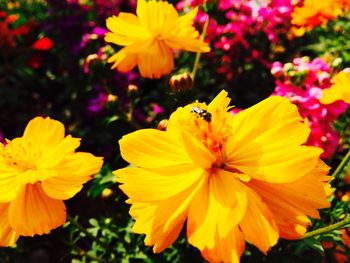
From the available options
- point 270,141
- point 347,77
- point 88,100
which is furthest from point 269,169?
point 88,100

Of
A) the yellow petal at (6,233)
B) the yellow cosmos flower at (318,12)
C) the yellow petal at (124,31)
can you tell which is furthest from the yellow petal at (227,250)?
the yellow cosmos flower at (318,12)

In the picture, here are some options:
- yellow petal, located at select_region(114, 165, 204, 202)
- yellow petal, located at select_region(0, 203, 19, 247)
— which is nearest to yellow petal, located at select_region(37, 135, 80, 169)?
yellow petal, located at select_region(0, 203, 19, 247)

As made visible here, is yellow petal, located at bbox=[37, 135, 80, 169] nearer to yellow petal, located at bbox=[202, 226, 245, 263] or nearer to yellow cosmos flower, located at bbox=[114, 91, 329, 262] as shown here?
yellow cosmos flower, located at bbox=[114, 91, 329, 262]

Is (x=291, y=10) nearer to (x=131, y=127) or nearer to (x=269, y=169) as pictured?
(x=131, y=127)

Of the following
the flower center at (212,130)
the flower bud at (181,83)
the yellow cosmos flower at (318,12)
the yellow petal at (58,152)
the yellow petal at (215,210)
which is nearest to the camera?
the yellow petal at (215,210)

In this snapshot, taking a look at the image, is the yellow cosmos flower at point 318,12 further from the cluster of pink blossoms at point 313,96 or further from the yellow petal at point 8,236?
the yellow petal at point 8,236

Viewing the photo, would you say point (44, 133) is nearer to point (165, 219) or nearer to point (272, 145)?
point (165, 219)

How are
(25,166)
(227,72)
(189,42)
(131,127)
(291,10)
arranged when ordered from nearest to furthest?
(25,166) → (189,42) → (131,127) → (291,10) → (227,72)

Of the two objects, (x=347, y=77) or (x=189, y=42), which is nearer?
(x=347, y=77)
